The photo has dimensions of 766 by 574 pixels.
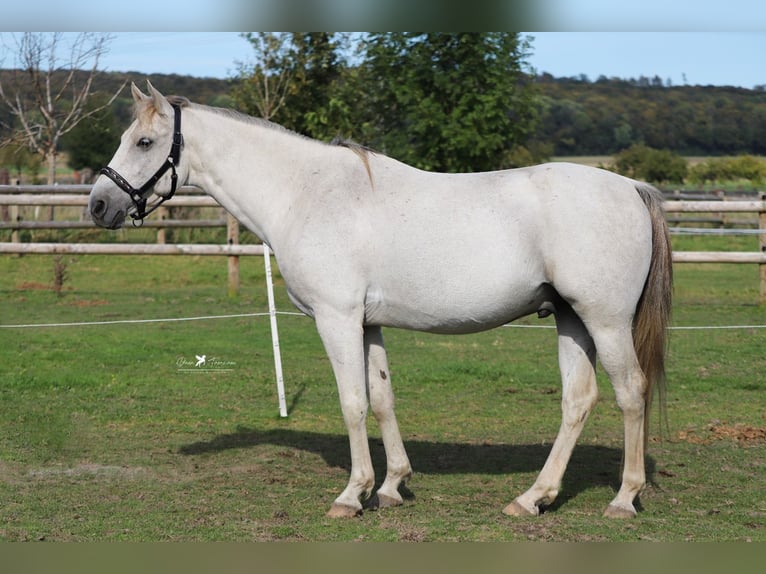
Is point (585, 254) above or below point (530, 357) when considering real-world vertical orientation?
above

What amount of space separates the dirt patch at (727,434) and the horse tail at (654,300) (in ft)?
6.30

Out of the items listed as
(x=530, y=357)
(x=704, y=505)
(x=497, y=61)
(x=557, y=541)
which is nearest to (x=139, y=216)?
(x=557, y=541)

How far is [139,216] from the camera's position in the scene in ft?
16.5

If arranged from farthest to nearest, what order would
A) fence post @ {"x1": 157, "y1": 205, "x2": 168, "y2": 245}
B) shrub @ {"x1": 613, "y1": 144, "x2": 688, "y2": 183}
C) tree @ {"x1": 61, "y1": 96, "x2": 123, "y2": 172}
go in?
shrub @ {"x1": 613, "y1": 144, "x2": 688, "y2": 183} < tree @ {"x1": 61, "y1": 96, "x2": 123, "y2": 172} < fence post @ {"x1": 157, "y1": 205, "x2": 168, "y2": 245}

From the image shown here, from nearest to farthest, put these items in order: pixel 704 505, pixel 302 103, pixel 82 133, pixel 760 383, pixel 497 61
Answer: pixel 704 505 → pixel 760 383 → pixel 497 61 → pixel 302 103 → pixel 82 133

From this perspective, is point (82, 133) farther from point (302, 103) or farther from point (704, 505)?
point (704, 505)

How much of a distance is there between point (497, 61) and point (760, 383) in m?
7.34

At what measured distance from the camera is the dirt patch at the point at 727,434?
6379mm

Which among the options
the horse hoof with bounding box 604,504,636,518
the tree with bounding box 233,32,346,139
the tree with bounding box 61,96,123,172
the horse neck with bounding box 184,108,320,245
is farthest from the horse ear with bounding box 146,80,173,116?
the tree with bounding box 61,96,123,172

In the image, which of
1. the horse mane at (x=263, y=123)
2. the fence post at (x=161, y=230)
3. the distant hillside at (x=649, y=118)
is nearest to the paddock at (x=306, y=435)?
the horse mane at (x=263, y=123)

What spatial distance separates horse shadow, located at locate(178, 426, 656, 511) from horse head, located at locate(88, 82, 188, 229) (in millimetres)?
1984

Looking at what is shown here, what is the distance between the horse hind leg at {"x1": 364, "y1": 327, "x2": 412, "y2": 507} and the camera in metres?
4.96

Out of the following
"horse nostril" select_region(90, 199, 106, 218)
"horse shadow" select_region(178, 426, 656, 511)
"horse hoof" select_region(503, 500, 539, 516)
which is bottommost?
"horse shadow" select_region(178, 426, 656, 511)

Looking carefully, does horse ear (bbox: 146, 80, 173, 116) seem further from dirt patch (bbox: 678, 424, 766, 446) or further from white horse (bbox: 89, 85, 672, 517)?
dirt patch (bbox: 678, 424, 766, 446)
